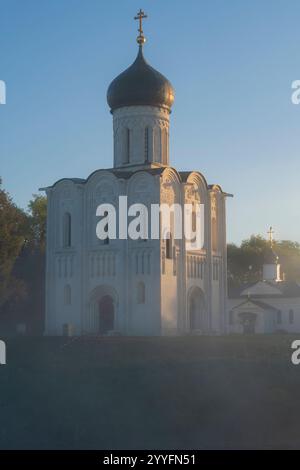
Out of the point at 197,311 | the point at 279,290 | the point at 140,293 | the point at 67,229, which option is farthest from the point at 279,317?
the point at 67,229

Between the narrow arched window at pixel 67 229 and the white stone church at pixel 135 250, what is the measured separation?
0.14 feet

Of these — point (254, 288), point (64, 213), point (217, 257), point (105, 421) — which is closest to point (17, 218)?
point (64, 213)

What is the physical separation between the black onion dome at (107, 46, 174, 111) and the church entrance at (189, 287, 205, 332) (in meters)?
8.55

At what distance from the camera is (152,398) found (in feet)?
80.4

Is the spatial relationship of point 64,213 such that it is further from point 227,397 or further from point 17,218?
point 227,397

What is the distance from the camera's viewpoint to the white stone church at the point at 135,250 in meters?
34.2

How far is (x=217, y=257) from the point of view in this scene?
38.0 metres

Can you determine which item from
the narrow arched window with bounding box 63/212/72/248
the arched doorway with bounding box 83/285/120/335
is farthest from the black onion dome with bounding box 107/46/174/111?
the arched doorway with bounding box 83/285/120/335

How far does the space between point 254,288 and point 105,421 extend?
31.8 m

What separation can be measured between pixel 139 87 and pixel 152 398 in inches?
632

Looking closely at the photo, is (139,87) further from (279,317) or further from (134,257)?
(279,317)

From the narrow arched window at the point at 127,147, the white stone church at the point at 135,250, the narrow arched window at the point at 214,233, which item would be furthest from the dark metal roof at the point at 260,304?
the narrow arched window at the point at 127,147

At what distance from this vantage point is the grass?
2259 cm

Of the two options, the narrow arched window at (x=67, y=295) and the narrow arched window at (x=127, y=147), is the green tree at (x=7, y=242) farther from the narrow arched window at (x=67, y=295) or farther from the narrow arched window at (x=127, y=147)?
the narrow arched window at (x=127, y=147)
